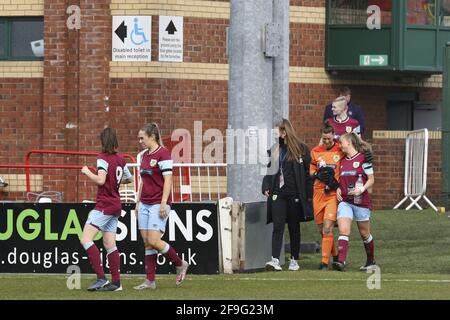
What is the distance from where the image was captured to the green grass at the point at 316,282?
43.5 ft

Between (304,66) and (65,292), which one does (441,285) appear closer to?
(65,292)

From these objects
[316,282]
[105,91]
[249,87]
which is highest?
[105,91]

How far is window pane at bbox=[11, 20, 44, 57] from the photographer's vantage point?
24841 millimetres

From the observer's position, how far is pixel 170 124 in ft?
79.7

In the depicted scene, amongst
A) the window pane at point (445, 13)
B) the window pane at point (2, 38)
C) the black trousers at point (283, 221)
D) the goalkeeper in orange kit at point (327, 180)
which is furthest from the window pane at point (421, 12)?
the black trousers at point (283, 221)

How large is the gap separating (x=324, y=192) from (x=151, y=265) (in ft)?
11.3

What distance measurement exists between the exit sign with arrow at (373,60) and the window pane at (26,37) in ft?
21.0

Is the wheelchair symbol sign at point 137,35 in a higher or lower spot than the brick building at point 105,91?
higher

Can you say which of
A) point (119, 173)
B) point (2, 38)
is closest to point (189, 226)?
point (119, 173)

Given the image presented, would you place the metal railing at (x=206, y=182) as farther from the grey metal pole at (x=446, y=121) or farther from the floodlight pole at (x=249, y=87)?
the floodlight pole at (x=249, y=87)

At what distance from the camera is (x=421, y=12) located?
25.7 meters

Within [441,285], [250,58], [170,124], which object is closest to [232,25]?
[250,58]

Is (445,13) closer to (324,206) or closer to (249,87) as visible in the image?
(249,87)

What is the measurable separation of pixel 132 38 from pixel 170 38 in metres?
0.72
